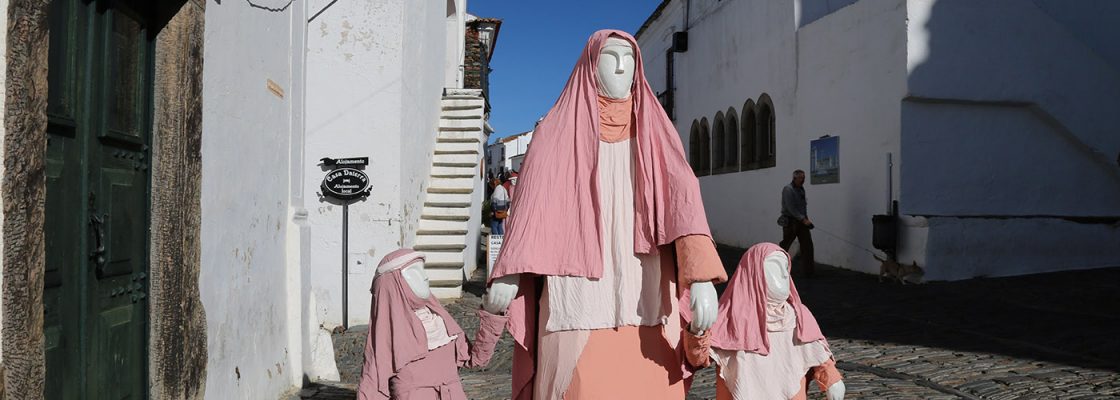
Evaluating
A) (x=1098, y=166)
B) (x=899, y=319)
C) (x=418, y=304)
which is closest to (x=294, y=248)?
(x=418, y=304)

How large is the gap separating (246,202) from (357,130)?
417cm

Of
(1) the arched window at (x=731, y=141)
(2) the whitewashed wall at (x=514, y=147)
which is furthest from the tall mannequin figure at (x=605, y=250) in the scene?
(2) the whitewashed wall at (x=514, y=147)

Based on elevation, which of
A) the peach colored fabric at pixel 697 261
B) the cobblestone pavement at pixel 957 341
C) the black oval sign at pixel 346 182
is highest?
the black oval sign at pixel 346 182

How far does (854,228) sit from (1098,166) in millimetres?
3359

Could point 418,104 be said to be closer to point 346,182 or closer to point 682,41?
point 346,182

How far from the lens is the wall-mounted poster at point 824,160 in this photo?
14664 mm

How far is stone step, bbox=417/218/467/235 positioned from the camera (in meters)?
11.4

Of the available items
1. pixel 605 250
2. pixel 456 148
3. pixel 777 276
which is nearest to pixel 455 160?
pixel 456 148

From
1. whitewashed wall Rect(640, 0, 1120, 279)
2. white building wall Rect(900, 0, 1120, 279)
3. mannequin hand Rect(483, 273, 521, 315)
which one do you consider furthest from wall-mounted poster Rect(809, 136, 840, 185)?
mannequin hand Rect(483, 273, 521, 315)

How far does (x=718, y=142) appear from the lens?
2094 cm

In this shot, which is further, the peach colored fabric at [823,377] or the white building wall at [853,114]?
the white building wall at [853,114]

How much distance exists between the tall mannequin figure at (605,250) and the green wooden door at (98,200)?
1.52 m

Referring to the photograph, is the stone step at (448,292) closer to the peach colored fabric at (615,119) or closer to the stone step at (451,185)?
the stone step at (451,185)

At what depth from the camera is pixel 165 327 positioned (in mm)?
4250
